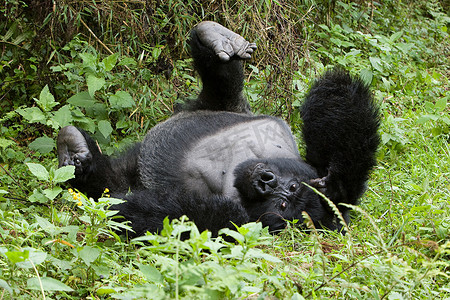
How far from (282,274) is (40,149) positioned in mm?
2250

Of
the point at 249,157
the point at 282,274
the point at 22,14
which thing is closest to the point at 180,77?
the point at 22,14

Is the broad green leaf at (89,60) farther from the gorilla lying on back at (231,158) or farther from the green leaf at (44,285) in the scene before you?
the green leaf at (44,285)

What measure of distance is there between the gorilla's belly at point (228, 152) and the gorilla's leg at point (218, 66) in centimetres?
34

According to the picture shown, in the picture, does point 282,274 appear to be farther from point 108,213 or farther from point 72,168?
point 72,168

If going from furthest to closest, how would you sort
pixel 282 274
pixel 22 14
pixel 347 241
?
1. pixel 22 14
2. pixel 347 241
3. pixel 282 274

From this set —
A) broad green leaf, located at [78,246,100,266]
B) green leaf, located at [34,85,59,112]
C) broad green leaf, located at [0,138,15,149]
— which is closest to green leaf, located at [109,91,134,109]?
green leaf, located at [34,85,59,112]

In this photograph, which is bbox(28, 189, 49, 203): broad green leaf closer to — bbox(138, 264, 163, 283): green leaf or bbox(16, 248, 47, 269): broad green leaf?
bbox(16, 248, 47, 269): broad green leaf

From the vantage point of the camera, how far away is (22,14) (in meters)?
4.37

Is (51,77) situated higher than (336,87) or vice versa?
(336,87)

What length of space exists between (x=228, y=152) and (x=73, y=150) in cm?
91

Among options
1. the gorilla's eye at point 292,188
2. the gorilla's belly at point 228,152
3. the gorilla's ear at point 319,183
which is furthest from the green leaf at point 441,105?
the gorilla's eye at point 292,188

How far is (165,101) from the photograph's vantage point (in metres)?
4.32

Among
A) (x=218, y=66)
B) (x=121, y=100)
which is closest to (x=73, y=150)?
(x=121, y=100)

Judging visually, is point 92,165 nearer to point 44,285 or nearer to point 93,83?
point 93,83
